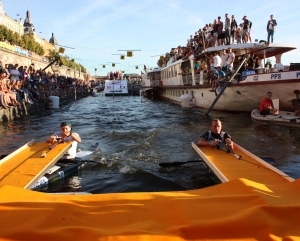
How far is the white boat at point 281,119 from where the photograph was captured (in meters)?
12.7

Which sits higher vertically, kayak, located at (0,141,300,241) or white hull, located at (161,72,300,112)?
white hull, located at (161,72,300,112)

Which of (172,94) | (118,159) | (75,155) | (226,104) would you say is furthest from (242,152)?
(172,94)

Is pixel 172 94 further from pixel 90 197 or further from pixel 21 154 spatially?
pixel 90 197

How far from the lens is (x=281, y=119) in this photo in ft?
43.3

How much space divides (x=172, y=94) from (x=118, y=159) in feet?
76.0

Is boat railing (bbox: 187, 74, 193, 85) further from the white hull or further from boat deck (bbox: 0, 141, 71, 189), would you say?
boat deck (bbox: 0, 141, 71, 189)

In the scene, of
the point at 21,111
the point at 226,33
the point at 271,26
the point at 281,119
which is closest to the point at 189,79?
the point at 226,33

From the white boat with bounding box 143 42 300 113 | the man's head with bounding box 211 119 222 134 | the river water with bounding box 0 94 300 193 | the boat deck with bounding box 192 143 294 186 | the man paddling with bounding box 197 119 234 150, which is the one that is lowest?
the river water with bounding box 0 94 300 193

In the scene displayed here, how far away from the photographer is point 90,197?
12.4ft

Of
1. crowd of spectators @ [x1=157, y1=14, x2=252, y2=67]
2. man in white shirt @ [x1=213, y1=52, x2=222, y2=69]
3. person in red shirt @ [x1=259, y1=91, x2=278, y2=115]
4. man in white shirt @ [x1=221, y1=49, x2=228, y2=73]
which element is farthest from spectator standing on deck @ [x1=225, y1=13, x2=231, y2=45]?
person in red shirt @ [x1=259, y1=91, x2=278, y2=115]

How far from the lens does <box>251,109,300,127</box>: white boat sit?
12.7 m

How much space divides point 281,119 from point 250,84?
Result: 314 cm

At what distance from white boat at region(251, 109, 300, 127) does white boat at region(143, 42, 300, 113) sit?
0.79m

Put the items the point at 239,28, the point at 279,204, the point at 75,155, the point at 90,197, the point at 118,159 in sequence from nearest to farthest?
the point at 279,204
the point at 90,197
the point at 75,155
the point at 118,159
the point at 239,28
